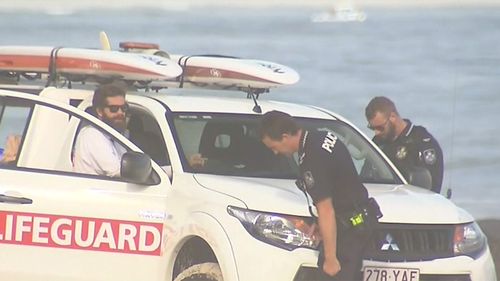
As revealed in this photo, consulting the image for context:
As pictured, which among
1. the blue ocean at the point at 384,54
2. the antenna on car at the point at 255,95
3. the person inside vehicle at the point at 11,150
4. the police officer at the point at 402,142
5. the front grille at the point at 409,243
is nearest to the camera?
the front grille at the point at 409,243

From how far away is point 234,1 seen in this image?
10.9 metres

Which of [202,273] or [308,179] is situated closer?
[308,179]

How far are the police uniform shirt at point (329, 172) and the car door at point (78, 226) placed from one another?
2.70 feet

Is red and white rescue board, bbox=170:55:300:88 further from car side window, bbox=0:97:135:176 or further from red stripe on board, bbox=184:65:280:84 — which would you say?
car side window, bbox=0:97:135:176

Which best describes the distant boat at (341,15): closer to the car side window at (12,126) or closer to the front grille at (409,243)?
the car side window at (12,126)

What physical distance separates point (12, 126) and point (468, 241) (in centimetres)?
274

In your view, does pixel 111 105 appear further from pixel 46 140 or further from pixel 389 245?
pixel 389 245

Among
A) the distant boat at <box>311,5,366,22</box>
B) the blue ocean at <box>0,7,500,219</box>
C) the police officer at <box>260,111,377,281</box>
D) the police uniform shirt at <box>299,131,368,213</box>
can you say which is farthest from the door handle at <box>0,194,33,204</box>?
the distant boat at <box>311,5,366,22</box>

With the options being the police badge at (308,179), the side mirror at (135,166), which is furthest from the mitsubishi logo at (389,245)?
the side mirror at (135,166)

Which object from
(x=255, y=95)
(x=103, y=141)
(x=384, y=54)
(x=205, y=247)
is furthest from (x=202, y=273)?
(x=384, y=54)

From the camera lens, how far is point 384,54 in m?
10.9

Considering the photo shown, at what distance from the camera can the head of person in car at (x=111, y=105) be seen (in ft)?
21.7

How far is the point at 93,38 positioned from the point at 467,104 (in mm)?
3195

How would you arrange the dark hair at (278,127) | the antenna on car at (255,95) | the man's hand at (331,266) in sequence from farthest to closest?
the antenna on car at (255,95) → the dark hair at (278,127) → the man's hand at (331,266)
